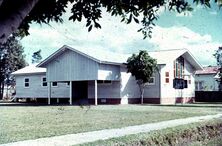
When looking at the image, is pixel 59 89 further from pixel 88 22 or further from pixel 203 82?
pixel 88 22

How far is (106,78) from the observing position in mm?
34312

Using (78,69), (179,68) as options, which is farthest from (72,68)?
(179,68)

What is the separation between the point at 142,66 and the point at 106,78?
3.20 meters

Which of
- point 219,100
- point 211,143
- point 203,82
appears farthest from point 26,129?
point 203,82

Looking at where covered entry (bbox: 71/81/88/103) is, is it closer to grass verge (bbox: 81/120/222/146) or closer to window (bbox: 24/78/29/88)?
window (bbox: 24/78/29/88)

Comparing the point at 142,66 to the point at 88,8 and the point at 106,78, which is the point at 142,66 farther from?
the point at 88,8

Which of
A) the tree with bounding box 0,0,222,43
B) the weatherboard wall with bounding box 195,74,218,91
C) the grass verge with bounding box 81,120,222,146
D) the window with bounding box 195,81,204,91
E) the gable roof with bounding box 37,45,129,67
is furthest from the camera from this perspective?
the window with bounding box 195,81,204,91

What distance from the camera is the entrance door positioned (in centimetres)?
3919

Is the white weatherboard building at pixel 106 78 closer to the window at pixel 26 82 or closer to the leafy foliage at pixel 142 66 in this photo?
the leafy foliage at pixel 142 66

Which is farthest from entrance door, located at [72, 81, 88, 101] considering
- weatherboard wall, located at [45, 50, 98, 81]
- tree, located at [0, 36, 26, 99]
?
tree, located at [0, 36, 26, 99]

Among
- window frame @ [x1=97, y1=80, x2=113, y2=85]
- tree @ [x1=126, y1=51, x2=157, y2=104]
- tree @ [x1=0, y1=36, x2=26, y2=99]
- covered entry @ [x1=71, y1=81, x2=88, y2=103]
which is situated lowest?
covered entry @ [x1=71, y1=81, x2=88, y2=103]

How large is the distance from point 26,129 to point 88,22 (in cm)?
897

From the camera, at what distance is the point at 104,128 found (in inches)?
554

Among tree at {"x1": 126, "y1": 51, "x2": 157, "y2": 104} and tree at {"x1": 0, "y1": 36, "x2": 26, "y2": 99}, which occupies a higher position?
tree at {"x1": 0, "y1": 36, "x2": 26, "y2": 99}
